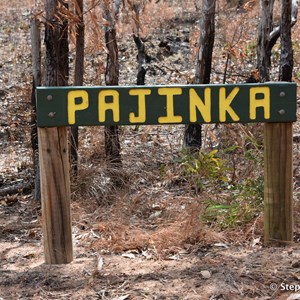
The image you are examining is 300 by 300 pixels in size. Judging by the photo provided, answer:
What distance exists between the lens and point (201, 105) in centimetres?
448

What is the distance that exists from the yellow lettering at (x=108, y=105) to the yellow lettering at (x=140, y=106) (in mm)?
98

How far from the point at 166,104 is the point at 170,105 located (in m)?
0.03

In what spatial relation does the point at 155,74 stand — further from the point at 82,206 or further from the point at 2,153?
the point at 82,206

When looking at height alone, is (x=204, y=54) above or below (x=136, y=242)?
above

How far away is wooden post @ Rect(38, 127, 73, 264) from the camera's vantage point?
14.6 ft

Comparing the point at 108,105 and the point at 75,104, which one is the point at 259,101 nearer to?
the point at 108,105

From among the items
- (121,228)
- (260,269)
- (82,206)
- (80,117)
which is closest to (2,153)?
(82,206)

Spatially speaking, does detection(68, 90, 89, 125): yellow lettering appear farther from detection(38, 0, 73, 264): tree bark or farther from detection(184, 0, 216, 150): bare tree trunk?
detection(184, 0, 216, 150): bare tree trunk

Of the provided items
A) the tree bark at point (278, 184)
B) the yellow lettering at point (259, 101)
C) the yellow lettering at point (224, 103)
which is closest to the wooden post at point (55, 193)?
the yellow lettering at point (224, 103)

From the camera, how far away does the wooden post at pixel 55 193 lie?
4438 millimetres

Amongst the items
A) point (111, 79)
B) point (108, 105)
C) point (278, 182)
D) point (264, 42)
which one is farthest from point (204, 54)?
point (108, 105)

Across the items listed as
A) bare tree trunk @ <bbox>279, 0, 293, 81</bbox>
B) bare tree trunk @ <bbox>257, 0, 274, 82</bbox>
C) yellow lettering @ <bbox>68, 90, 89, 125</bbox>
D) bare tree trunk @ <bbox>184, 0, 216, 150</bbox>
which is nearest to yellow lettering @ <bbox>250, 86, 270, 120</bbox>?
yellow lettering @ <bbox>68, 90, 89, 125</bbox>

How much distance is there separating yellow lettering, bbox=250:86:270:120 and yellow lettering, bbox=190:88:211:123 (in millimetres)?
303

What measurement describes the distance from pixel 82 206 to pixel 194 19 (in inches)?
509
